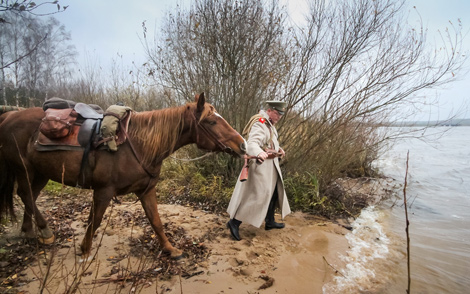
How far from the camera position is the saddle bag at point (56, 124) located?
8.36ft

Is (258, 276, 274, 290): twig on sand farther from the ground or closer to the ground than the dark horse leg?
closer to the ground

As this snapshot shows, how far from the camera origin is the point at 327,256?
3268mm

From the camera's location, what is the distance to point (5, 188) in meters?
3.02

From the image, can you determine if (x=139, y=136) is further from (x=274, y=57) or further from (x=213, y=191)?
(x=274, y=57)

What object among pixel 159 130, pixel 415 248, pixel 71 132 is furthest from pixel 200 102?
pixel 415 248

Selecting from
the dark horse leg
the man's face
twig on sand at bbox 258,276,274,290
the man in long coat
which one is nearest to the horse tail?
the dark horse leg

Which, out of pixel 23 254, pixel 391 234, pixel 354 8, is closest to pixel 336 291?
pixel 391 234

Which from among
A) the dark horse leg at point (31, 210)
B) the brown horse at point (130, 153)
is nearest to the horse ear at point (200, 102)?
the brown horse at point (130, 153)

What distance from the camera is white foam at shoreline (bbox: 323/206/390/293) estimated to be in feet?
8.87

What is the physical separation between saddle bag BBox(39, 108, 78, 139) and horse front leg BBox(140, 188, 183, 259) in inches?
42.8

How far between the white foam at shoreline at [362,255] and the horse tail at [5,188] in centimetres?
394

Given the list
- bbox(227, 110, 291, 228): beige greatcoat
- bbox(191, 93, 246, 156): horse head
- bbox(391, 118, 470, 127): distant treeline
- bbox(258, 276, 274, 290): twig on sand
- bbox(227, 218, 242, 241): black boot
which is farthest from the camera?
bbox(391, 118, 470, 127): distant treeline

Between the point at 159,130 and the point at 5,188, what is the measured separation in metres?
2.17

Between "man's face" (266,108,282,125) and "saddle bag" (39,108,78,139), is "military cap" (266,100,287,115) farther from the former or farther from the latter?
"saddle bag" (39,108,78,139)
